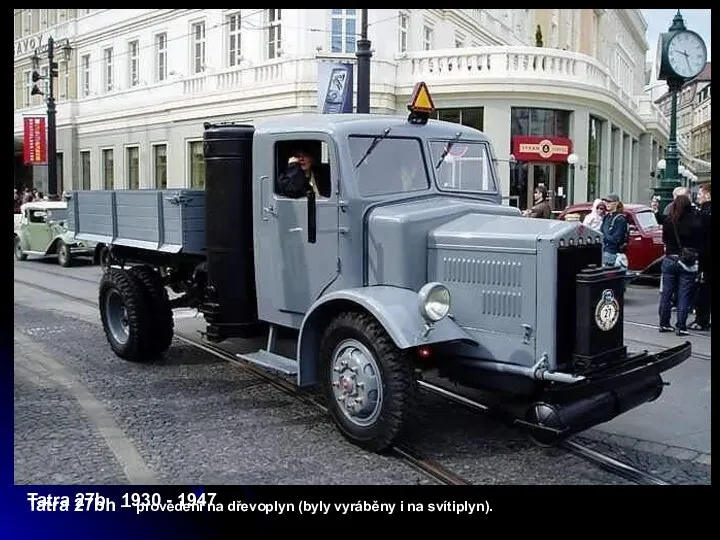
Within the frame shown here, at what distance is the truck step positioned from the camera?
586 centimetres

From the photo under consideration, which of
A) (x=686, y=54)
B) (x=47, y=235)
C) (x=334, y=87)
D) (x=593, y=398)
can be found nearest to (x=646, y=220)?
(x=686, y=54)

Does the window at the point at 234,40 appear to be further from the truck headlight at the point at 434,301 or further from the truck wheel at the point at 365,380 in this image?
the truck headlight at the point at 434,301

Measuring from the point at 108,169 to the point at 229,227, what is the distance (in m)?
25.5

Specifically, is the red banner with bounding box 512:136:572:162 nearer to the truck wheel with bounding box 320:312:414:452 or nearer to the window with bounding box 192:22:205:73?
the window with bounding box 192:22:205:73

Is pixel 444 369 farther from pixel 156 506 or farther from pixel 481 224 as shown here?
pixel 156 506

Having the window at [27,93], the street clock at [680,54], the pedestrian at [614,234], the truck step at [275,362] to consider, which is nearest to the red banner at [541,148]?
the street clock at [680,54]

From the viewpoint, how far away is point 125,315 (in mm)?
7840

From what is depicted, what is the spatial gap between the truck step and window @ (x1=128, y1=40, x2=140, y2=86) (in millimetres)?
23982

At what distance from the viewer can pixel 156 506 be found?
14.1ft

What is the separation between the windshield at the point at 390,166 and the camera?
5777 mm

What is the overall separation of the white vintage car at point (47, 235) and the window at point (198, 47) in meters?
8.86

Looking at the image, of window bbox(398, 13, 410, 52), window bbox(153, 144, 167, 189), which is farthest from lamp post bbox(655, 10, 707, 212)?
window bbox(153, 144, 167, 189)

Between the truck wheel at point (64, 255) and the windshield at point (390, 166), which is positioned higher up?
the windshield at point (390, 166)
